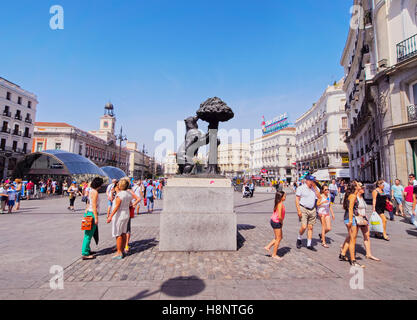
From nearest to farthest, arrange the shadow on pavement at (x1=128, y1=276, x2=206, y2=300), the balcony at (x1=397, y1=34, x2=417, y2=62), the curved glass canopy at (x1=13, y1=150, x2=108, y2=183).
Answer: the shadow on pavement at (x1=128, y1=276, x2=206, y2=300)
the balcony at (x1=397, y1=34, x2=417, y2=62)
the curved glass canopy at (x1=13, y1=150, x2=108, y2=183)

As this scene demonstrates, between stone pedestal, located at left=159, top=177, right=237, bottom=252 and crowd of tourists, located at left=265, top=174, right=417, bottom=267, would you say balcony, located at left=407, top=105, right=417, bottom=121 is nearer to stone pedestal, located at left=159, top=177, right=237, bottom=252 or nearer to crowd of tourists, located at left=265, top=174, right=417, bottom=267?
crowd of tourists, located at left=265, top=174, right=417, bottom=267

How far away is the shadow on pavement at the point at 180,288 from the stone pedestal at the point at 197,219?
1.44 metres

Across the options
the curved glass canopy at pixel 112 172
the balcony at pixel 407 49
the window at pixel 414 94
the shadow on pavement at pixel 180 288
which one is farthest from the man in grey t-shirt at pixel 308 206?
the curved glass canopy at pixel 112 172

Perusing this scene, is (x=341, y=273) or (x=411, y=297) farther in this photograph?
(x=341, y=273)

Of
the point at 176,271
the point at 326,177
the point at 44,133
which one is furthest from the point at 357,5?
the point at 44,133

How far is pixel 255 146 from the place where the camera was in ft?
283

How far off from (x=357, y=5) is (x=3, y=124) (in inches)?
2067

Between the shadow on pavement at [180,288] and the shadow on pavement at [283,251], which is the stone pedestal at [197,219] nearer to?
the shadow on pavement at [283,251]

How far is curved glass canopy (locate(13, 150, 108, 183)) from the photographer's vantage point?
26641mm

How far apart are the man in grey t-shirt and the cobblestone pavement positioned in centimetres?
43

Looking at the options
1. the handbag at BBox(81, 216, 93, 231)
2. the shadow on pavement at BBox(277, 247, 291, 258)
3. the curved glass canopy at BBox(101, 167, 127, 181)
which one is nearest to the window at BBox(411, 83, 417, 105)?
the shadow on pavement at BBox(277, 247, 291, 258)

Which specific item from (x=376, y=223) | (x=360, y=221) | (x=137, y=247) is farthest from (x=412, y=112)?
(x=137, y=247)

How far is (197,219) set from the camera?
5043mm
